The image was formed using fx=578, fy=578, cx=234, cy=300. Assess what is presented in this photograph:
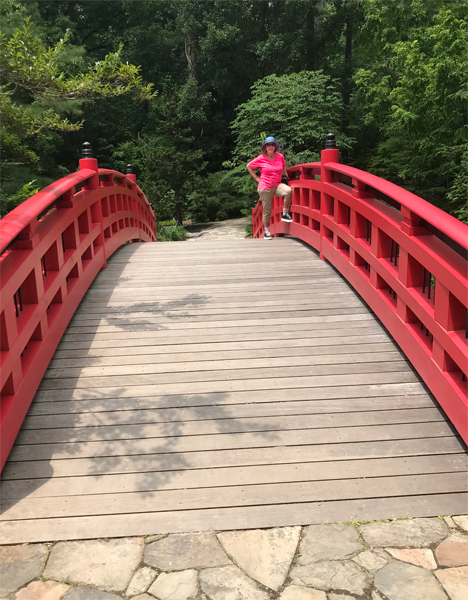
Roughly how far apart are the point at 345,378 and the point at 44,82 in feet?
23.0

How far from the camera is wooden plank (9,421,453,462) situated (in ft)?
10.9

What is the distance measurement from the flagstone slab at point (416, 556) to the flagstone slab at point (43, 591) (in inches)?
56.4

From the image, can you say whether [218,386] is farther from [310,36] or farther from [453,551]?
[310,36]

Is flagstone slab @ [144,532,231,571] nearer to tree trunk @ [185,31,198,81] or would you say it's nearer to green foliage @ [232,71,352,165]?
green foliage @ [232,71,352,165]

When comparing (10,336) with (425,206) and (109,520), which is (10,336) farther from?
(425,206)

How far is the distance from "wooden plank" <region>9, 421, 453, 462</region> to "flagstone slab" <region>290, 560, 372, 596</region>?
0.89m

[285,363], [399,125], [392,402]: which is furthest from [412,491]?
[399,125]

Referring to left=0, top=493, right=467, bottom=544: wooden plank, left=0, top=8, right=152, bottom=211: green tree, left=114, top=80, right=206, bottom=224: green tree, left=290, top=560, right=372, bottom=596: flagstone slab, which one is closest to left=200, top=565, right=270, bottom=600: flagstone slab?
left=290, top=560, right=372, bottom=596: flagstone slab

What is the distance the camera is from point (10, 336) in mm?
3441

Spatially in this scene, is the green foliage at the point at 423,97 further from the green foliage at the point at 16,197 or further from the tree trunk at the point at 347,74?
the green foliage at the point at 16,197

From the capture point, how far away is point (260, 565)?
2.54 m

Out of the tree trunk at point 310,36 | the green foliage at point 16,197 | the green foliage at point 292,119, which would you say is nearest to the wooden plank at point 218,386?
the green foliage at point 16,197

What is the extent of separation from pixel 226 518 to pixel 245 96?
26586mm

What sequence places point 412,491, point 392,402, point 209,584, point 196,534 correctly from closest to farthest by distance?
point 209,584
point 196,534
point 412,491
point 392,402
